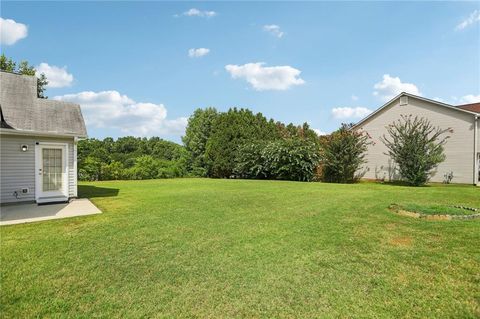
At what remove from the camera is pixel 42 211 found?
677 cm

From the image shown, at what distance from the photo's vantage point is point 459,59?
34.8ft

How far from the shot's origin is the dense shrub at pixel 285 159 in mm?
16156

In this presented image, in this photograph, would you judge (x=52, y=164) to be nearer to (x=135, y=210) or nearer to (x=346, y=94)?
(x=135, y=210)

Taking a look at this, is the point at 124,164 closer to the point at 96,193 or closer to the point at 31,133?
the point at 96,193

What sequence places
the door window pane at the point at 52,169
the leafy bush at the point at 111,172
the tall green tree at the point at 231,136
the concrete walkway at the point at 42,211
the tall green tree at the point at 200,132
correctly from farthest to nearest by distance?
the tall green tree at the point at 200,132
the tall green tree at the point at 231,136
the leafy bush at the point at 111,172
the door window pane at the point at 52,169
the concrete walkway at the point at 42,211

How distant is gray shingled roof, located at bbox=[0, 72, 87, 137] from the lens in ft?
27.3

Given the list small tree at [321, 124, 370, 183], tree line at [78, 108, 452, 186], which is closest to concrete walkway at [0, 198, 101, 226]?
tree line at [78, 108, 452, 186]

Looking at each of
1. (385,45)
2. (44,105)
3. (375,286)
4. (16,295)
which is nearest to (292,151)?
(385,45)

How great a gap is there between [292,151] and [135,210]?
11181mm

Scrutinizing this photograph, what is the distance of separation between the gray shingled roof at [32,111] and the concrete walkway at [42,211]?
2.28m

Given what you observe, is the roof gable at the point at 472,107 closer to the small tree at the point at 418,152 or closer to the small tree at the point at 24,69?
the small tree at the point at 418,152

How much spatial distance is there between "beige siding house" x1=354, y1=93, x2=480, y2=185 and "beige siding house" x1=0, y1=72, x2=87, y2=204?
17.9 metres

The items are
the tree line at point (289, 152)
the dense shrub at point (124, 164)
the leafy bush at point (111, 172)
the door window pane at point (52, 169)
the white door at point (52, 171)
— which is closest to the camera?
the white door at point (52, 171)

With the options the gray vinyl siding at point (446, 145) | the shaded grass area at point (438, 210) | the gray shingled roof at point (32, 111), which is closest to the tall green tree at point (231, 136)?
the gray vinyl siding at point (446, 145)
